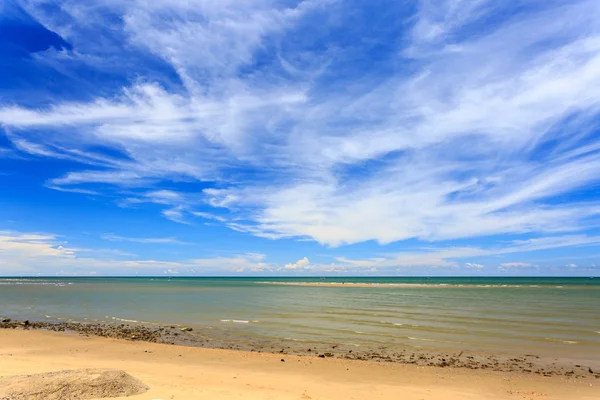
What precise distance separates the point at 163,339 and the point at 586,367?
759 inches

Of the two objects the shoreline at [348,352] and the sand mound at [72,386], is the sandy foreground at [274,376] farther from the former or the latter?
the shoreline at [348,352]

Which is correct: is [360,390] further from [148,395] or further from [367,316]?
[367,316]

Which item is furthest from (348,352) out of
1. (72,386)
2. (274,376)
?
(72,386)

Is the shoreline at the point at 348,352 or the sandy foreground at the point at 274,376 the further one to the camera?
the shoreline at the point at 348,352

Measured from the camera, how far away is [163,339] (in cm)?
2048

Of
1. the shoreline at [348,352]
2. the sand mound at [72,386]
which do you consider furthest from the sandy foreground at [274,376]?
the shoreline at [348,352]

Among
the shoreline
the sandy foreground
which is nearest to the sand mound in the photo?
the sandy foreground

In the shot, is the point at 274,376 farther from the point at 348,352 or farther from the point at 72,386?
the point at 72,386

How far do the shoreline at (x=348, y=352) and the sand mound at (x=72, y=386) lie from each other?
29.0 feet

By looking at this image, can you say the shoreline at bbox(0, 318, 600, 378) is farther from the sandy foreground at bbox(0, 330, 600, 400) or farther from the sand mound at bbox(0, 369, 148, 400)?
the sand mound at bbox(0, 369, 148, 400)

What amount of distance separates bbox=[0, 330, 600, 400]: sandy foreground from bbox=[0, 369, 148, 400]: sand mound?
621 mm

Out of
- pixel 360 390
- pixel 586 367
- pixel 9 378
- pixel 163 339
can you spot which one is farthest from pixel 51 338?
pixel 586 367

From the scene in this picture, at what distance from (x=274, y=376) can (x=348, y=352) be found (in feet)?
18.7

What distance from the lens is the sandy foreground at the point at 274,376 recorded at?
10.3 m
